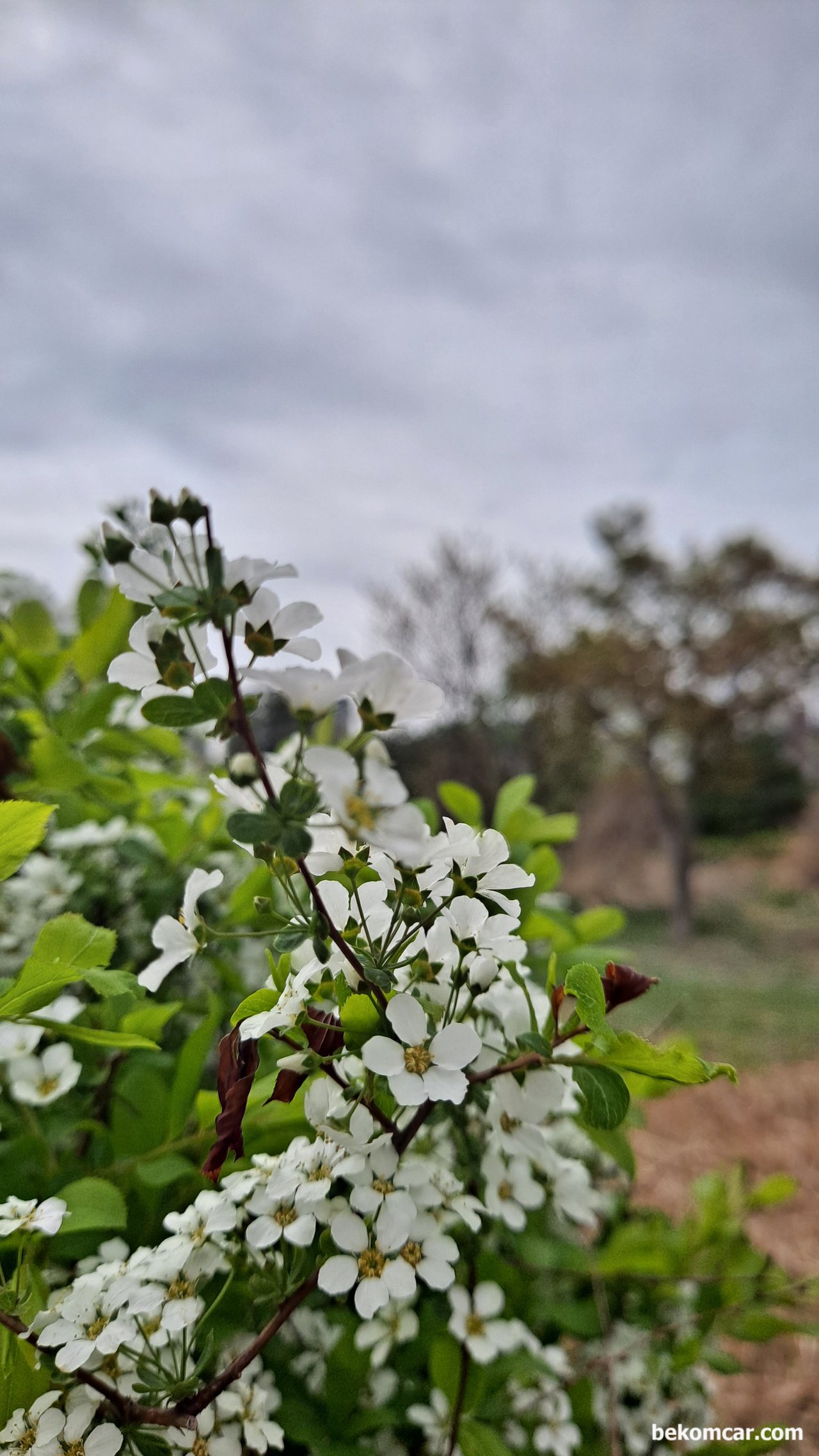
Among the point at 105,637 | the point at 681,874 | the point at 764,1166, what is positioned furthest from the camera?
the point at 681,874

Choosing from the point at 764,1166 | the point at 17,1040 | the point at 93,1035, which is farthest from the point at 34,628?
the point at 764,1166

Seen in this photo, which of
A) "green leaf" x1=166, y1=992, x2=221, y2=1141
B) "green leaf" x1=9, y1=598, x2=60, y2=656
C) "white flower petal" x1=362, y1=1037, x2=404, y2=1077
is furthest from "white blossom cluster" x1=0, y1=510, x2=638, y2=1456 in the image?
"green leaf" x1=9, y1=598, x2=60, y2=656

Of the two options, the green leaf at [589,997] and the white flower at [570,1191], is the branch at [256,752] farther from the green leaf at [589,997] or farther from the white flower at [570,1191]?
the white flower at [570,1191]

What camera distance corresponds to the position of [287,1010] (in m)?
0.44

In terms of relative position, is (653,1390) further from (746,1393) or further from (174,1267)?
(174,1267)

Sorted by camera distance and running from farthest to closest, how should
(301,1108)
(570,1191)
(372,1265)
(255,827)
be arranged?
(570,1191), (301,1108), (372,1265), (255,827)

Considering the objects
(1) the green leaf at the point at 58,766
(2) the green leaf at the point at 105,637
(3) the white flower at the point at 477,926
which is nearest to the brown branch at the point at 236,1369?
(3) the white flower at the point at 477,926

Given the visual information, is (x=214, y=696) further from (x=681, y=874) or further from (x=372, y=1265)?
(x=681, y=874)

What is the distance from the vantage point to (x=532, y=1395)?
82 cm

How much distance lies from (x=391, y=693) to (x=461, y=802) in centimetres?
50

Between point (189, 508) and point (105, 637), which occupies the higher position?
point (105, 637)

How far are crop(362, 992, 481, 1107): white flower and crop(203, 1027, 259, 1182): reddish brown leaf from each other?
0.08 metres

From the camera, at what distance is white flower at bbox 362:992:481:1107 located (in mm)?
429

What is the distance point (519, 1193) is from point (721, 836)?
574 inches
